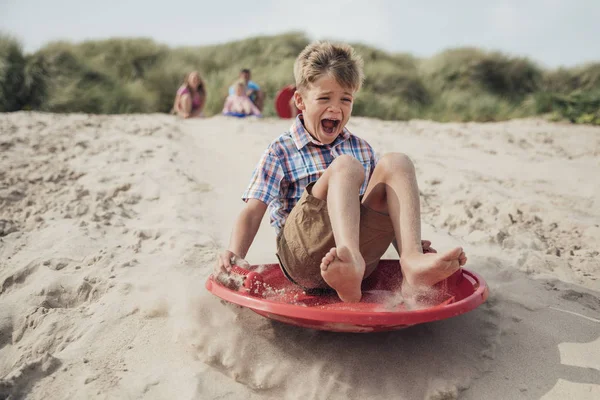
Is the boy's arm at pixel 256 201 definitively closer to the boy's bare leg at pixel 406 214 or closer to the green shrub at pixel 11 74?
the boy's bare leg at pixel 406 214

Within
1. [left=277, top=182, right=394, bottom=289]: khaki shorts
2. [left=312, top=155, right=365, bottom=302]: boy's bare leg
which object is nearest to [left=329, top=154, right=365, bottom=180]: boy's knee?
[left=312, top=155, right=365, bottom=302]: boy's bare leg

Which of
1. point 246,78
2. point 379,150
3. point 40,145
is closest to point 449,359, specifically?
point 379,150

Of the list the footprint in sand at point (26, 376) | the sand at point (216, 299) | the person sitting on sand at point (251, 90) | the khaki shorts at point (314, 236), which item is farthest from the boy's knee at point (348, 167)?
the person sitting on sand at point (251, 90)

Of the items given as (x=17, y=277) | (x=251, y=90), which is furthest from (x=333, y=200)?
(x=251, y=90)

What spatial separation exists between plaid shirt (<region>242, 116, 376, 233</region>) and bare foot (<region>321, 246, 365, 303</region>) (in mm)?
542

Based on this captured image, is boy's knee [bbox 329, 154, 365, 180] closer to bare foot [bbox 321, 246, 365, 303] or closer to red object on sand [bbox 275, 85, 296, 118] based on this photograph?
bare foot [bbox 321, 246, 365, 303]

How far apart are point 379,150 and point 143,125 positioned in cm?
233

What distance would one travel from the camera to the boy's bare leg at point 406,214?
172 cm

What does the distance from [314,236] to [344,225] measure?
0.66 feet

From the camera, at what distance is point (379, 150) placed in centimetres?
458

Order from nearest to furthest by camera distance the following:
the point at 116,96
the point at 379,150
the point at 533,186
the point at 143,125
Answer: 1. the point at 533,186
2. the point at 379,150
3. the point at 143,125
4. the point at 116,96

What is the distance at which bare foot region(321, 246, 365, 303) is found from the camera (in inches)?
64.7

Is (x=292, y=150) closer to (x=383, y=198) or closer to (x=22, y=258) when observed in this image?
(x=383, y=198)

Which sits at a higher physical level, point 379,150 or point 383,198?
point 383,198
